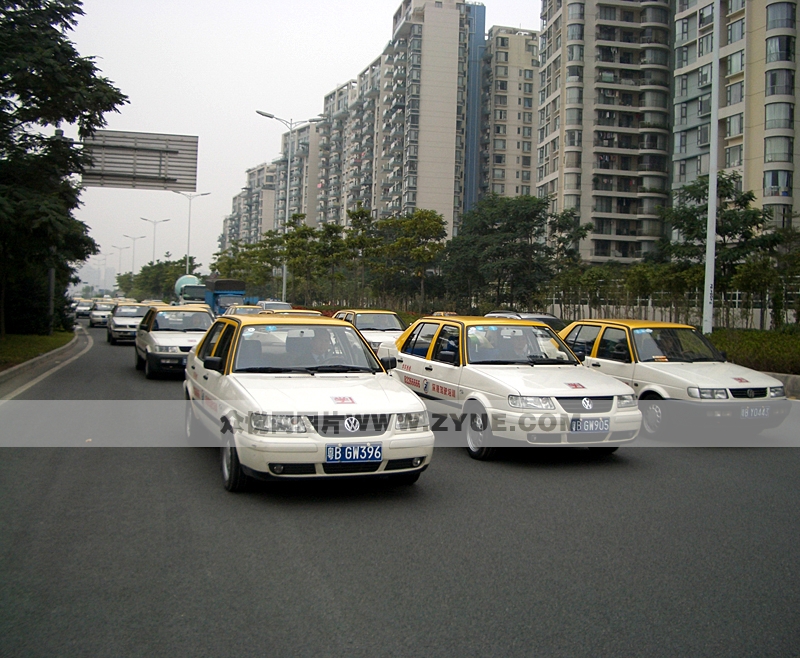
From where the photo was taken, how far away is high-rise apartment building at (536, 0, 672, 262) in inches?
2864

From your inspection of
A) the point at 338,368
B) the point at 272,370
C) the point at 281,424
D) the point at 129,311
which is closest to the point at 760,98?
the point at 129,311

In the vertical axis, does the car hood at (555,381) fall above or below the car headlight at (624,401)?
above

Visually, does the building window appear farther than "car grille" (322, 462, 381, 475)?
Yes

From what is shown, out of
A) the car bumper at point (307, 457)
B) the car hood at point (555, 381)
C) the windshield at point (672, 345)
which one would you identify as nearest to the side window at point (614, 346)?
the windshield at point (672, 345)

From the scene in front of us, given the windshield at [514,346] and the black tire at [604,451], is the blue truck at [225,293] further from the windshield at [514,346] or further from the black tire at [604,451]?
the black tire at [604,451]

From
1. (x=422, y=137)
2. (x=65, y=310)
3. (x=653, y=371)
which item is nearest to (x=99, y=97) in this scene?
(x=653, y=371)

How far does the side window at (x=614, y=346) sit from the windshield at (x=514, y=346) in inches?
57.7

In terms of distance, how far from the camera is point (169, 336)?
16344 mm

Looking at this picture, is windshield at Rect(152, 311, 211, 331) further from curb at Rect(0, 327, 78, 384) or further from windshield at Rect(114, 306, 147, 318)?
windshield at Rect(114, 306, 147, 318)

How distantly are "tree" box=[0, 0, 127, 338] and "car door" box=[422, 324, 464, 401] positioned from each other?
28.4 ft

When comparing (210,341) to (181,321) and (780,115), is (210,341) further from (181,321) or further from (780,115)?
(780,115)

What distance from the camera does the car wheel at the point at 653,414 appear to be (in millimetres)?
9703

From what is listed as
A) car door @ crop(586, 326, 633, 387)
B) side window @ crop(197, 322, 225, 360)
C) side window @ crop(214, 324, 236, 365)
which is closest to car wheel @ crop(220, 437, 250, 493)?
side window @ crop(214, 324, 236, 365)

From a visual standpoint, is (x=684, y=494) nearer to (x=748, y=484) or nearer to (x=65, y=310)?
(x=748, y=484)
